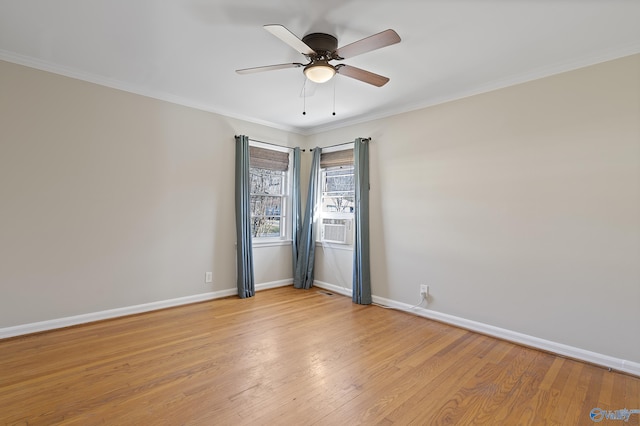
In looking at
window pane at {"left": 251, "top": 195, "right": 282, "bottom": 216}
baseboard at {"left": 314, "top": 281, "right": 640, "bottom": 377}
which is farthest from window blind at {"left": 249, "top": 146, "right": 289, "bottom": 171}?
baseboard at {"left": 314, "top": 281, "right": 640, "bottom": 377}

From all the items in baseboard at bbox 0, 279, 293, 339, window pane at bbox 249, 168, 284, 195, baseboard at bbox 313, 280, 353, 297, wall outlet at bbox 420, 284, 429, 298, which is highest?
window pane at bbox 249, 168, 284, 195

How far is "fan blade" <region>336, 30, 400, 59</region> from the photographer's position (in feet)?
6.48

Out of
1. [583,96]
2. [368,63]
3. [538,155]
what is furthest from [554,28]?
[368,63]

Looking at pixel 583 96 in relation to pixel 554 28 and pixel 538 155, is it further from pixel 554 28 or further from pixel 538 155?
pixel 554 28

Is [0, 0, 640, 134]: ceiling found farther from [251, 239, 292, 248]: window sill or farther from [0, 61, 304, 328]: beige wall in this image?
[251, 239, 292, 248]: window sill

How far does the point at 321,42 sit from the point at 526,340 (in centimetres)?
321

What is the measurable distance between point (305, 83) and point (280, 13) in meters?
1.13

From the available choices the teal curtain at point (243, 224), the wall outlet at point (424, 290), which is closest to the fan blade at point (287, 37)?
the teal curtain at point (243, 224)

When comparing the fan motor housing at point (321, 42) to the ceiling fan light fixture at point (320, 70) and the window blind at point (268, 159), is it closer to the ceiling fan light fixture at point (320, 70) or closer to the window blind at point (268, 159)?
the ceiling fan light fixture at point (320, 70)

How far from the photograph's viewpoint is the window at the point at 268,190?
15.6 ft

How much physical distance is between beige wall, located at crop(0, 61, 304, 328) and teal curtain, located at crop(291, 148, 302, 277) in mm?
1041

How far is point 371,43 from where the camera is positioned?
210 cm

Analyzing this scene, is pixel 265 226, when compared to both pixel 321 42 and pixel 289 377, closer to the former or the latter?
pixel 289 377

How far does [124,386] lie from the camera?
2127 mm
